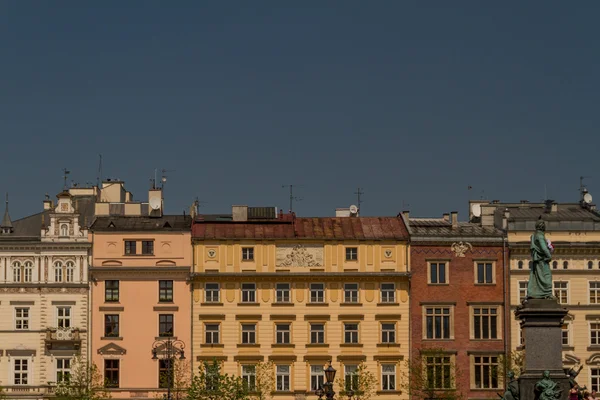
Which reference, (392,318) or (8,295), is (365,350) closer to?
(392,318)

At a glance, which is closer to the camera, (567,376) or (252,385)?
(567,376)

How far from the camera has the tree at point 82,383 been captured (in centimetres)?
9238

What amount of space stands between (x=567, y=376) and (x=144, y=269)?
50481 mm

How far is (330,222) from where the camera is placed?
3981 inches

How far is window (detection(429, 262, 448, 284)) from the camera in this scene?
98438 mm

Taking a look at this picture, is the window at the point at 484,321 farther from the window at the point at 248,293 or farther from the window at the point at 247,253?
the window at the point at 247,253

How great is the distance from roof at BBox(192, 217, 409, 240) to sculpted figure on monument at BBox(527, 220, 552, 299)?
45.8 meters

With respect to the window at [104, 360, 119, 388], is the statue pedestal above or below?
above

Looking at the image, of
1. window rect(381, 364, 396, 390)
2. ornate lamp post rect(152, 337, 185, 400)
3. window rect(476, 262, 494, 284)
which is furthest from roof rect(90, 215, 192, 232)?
window rect(476, 262, 494, 284)

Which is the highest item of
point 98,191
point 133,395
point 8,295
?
point 98,191

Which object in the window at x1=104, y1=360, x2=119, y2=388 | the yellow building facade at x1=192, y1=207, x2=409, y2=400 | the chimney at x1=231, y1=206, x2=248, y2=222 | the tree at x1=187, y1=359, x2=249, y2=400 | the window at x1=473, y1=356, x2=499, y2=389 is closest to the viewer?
the tree at x1=187, y1=359, x2=249, y2=400

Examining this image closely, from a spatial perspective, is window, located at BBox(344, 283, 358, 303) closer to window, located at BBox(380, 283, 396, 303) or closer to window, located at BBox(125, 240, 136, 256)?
window, located at BBox(380, 283, 396, 303)

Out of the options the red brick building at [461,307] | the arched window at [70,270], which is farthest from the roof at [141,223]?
the red brick building at [461,307]

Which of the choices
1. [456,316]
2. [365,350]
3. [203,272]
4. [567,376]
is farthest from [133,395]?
[567,376]
